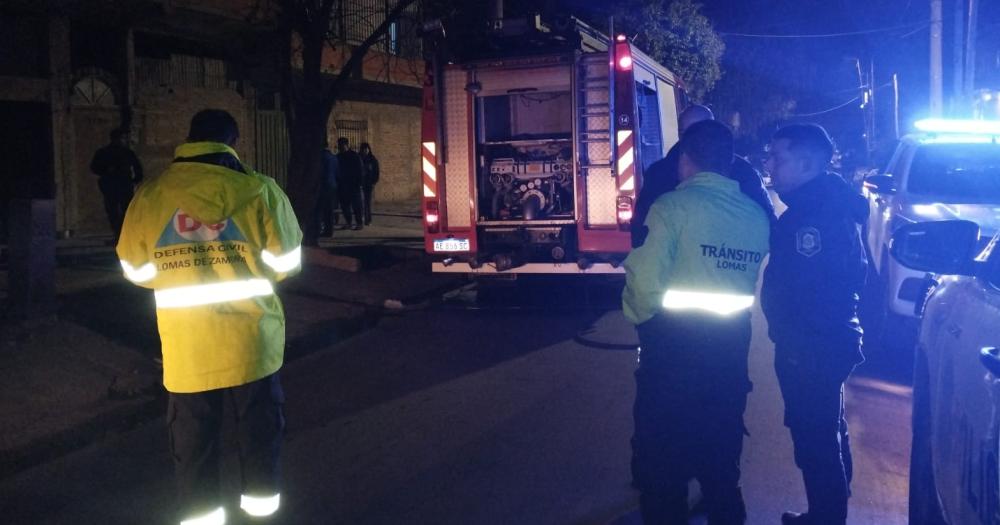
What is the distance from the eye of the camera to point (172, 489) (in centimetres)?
510

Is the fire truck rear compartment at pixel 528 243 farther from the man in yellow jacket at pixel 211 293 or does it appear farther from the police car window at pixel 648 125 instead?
the man in yellow jacket at pixel 211 293

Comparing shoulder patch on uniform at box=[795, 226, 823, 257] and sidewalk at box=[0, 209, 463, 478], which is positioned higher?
shoulder patch on uniform at box=[795, 226, 823, 257]

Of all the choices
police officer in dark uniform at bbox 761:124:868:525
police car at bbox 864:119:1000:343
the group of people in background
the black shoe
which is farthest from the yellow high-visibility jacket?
the group of people in background

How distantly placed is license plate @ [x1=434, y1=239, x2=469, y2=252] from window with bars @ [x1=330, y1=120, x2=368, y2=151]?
1263 centimetres

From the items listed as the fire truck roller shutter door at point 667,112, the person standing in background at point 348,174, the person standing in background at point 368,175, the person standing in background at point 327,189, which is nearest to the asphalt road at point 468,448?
the fire truck roller shutter door at point 667,112

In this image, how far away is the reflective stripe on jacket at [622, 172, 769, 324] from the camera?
3.68 meters

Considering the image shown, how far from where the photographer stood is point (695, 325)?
145 inches

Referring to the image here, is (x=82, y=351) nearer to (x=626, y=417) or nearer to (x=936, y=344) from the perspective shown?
(x=626, y=417)

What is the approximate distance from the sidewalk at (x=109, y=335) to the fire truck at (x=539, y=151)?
148 centimetres

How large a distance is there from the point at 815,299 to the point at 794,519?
112 cm

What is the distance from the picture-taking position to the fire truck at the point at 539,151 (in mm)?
9695

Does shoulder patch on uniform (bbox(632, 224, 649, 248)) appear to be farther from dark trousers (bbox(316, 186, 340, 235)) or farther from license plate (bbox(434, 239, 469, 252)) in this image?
dark trousers (bbox(316, 186, 340, 235))

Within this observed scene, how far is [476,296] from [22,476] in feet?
A: 22.3

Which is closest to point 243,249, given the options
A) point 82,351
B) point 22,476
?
point 22,476
